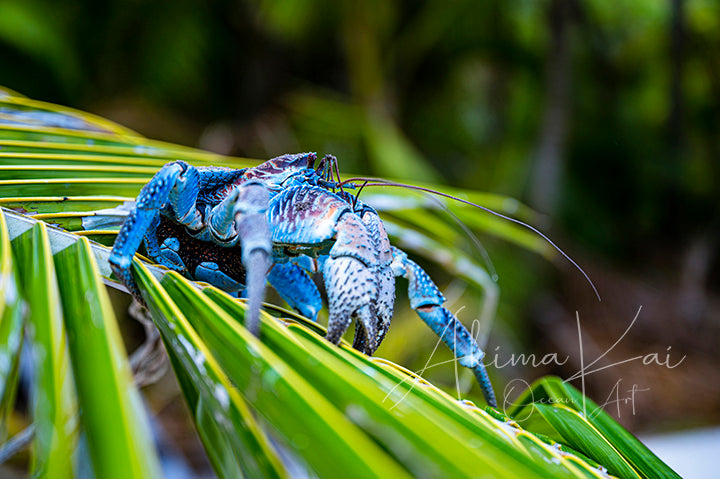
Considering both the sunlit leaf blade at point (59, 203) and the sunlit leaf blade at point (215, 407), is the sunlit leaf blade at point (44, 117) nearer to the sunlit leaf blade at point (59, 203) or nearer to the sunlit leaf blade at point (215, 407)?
the sunlit leaf blade at point (59, 203)

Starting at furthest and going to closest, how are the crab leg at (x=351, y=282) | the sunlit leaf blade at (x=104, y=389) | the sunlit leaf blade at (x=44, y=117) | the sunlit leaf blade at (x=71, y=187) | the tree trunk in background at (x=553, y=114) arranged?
the tree trunk in background at (x=553, y=114)
the sunlit leaf blade at (x=44, y=117)
the sunlit leaf blade at (x=71, y=187)
the crab leg at (x=351, y=282)
the sunlit leaf blade at (x=104, y=389)

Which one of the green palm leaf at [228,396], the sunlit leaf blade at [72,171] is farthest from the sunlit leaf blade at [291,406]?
the sunlit leaf blade at [72,171]

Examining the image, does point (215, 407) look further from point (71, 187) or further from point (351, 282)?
point (71, 187)

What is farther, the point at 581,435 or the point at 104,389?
the point at 581,435

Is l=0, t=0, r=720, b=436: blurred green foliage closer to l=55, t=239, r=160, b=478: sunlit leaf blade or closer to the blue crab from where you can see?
the blue crab

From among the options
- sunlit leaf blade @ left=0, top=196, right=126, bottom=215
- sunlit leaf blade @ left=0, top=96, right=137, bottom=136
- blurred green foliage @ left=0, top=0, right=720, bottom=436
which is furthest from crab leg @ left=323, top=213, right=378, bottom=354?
blurred green foliage @ left=0, top=0, right=720, bottom=436

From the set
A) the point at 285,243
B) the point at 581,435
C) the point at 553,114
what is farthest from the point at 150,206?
the point at 553,114
